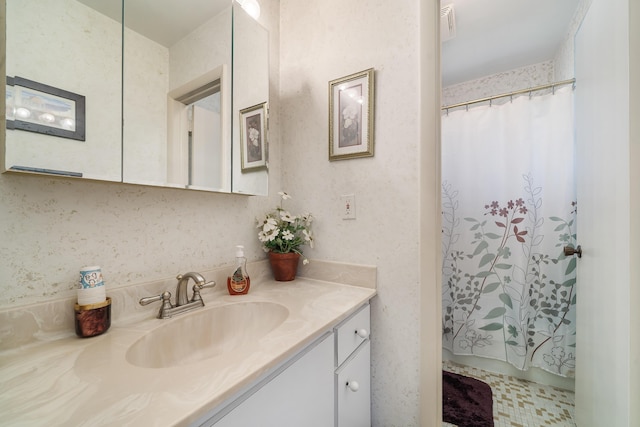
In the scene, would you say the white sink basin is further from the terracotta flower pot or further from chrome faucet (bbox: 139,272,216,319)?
the terracotta flower pot

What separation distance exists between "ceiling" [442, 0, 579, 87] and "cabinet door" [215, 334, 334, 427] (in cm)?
201

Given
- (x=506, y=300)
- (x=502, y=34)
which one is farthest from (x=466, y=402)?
(x=502, y=34)

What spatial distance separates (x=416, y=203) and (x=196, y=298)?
883mm

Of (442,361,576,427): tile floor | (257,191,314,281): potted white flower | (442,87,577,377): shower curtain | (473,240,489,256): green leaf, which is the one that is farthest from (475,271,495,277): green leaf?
(257,191,314,281): potted white flower

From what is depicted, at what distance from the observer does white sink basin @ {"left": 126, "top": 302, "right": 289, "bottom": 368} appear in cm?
66

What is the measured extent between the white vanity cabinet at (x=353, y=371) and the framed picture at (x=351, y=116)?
678 mm

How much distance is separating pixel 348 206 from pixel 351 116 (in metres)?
0.41

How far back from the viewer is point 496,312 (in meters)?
1.70

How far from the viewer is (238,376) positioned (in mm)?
451

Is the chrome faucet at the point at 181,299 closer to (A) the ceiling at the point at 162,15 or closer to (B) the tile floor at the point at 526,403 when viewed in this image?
(A) the ceiling at the point at 162,15

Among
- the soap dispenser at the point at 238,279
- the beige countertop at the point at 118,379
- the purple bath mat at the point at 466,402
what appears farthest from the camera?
the purple bath mat at the point at 466,402

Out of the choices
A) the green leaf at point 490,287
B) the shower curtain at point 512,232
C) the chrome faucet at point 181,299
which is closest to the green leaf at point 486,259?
the shower curtain at point 512,232

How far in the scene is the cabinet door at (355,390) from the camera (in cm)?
80

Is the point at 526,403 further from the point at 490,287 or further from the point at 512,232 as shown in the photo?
the point at 512,232
